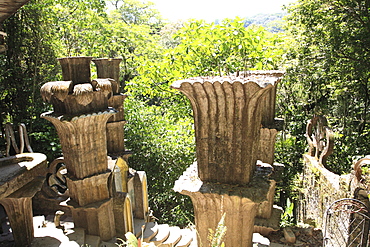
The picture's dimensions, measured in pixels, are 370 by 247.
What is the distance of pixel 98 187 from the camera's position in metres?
6.07

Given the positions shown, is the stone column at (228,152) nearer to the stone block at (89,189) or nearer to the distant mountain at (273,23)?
the stone block at (89,189)

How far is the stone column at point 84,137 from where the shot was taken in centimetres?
531

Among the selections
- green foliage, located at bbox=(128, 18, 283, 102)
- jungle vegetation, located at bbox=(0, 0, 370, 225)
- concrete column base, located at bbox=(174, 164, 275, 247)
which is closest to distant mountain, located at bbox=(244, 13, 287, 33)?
green foliage, located at bbox=(128, 18, 283, 102)

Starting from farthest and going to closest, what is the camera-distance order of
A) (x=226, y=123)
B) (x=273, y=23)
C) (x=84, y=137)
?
(x=273, y=23)
(x=84, y=137)
(x=226, y=123)

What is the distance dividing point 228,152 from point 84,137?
3.30 m

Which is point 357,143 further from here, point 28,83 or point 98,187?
point 28,83

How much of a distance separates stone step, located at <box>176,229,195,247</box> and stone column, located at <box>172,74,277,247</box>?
400 centimetres

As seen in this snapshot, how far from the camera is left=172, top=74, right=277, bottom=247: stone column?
321cm

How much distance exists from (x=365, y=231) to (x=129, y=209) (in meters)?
4.64

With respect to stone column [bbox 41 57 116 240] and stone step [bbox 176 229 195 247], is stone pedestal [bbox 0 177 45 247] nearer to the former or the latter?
stone column [bbox 41 57 116 240]

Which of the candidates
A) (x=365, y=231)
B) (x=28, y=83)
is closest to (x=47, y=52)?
(x=28, y=83)

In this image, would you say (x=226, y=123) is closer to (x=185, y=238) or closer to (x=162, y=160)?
(x=185, y=238)

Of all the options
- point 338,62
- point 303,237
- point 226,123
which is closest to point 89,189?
point 226,123

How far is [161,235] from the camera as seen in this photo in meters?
7.40
